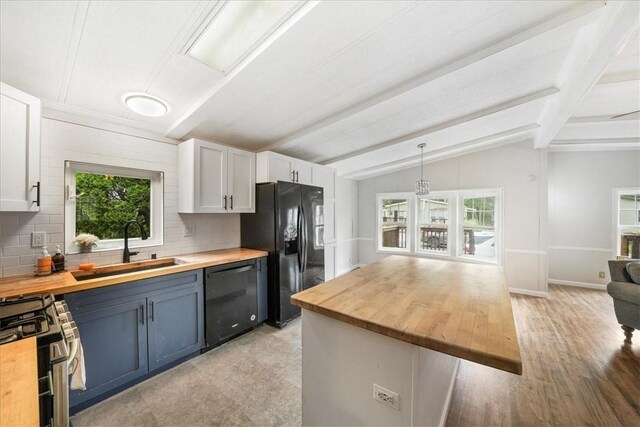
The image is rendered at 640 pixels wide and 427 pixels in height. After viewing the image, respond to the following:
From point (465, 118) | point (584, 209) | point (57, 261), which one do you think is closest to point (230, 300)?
point (57, 261)

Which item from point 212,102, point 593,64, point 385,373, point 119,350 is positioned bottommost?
point 119,350

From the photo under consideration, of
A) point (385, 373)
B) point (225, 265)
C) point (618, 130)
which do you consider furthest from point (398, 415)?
point (618, 130)

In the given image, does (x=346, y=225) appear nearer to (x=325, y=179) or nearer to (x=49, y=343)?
(x=325, y=179)

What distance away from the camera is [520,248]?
4312 mm

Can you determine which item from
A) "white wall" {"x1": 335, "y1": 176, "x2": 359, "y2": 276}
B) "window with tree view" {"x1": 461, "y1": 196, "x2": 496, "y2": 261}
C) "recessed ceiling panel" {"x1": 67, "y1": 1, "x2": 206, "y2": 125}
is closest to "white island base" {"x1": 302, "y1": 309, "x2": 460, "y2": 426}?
"recessed ceiling panel" {"x1": 67, "y1": 1, "x2": 206, "y2": 125}

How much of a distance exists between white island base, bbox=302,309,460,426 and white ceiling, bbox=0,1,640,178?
1.76 metres

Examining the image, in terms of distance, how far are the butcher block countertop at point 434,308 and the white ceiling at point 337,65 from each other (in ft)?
5.34

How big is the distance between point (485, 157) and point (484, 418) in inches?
166

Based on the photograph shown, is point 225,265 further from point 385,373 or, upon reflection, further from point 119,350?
point 385,373

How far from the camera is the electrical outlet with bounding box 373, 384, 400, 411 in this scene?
3.88ft

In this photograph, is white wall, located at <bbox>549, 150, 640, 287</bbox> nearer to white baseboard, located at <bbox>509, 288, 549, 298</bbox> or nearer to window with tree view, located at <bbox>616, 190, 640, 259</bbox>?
window with tree view, located at <bbox>616, 190, 640, 259</bbox>

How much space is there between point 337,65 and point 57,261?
272 cm

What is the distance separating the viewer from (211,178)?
2.80 m

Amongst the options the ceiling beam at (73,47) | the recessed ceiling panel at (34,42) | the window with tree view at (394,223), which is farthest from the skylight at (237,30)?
the window with tree view at (394,223)
